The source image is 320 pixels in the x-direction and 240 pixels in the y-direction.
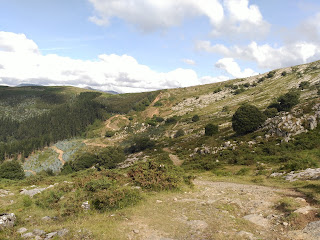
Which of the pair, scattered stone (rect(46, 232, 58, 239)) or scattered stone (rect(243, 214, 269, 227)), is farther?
scattered stone (rect(243, 214, 269, 227))

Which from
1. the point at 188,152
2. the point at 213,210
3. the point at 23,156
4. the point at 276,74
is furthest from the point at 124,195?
the point at 276,74

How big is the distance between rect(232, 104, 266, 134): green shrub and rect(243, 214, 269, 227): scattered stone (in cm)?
3854

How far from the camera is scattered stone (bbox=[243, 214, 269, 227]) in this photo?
11344mm

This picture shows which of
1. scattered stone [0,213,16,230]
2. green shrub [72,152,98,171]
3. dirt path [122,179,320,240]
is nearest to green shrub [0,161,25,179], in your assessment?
green shrub [72,152,98,171]

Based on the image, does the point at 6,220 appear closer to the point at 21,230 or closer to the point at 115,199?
the point at 21,230

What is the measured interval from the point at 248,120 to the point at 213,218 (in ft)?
132

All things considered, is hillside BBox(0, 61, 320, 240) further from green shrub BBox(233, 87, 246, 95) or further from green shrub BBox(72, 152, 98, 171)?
green shrub BBox(233, 87, 246, 95)

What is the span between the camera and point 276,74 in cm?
14700

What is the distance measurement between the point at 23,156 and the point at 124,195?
429 ft

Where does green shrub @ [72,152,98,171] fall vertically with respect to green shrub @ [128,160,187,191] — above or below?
below

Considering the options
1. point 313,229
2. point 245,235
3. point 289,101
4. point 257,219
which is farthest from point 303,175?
point 289,101

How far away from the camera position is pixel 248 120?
47719 millimetres

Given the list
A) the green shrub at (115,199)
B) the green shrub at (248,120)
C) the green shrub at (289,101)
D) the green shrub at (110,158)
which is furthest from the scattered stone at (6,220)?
the green shrub at (289,101)

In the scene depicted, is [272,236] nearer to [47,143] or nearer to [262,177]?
[262,177]
